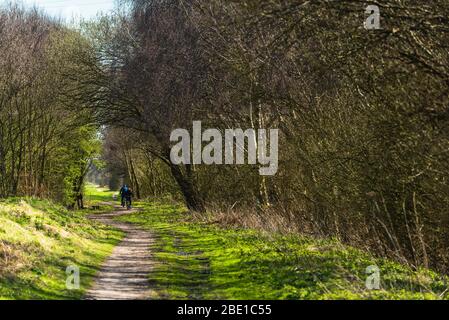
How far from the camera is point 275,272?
12773 mm

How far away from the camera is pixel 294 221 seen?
73.5ft

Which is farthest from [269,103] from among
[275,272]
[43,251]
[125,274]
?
[275,272]

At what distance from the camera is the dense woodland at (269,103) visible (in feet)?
38.8

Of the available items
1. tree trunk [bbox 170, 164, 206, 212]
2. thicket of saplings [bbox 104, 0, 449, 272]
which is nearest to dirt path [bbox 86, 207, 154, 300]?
thicket of saplings [bbox 104, 0, 449, 272]

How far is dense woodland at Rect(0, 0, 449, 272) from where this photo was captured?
38.8 ft

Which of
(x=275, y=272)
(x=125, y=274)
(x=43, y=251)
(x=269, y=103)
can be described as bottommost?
(x=125, y=274)

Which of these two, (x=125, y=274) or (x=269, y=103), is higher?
(x=269, y=103)

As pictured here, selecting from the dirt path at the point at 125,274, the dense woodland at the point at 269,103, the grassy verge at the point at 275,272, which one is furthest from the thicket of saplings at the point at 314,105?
the dirt path at the point at 125,274

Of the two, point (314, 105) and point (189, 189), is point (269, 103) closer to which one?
point (314, 105)

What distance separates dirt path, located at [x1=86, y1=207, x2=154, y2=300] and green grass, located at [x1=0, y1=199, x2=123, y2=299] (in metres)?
0.26

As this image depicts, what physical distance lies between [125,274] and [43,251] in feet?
6.64

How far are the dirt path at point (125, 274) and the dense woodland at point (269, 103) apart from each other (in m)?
4.42
